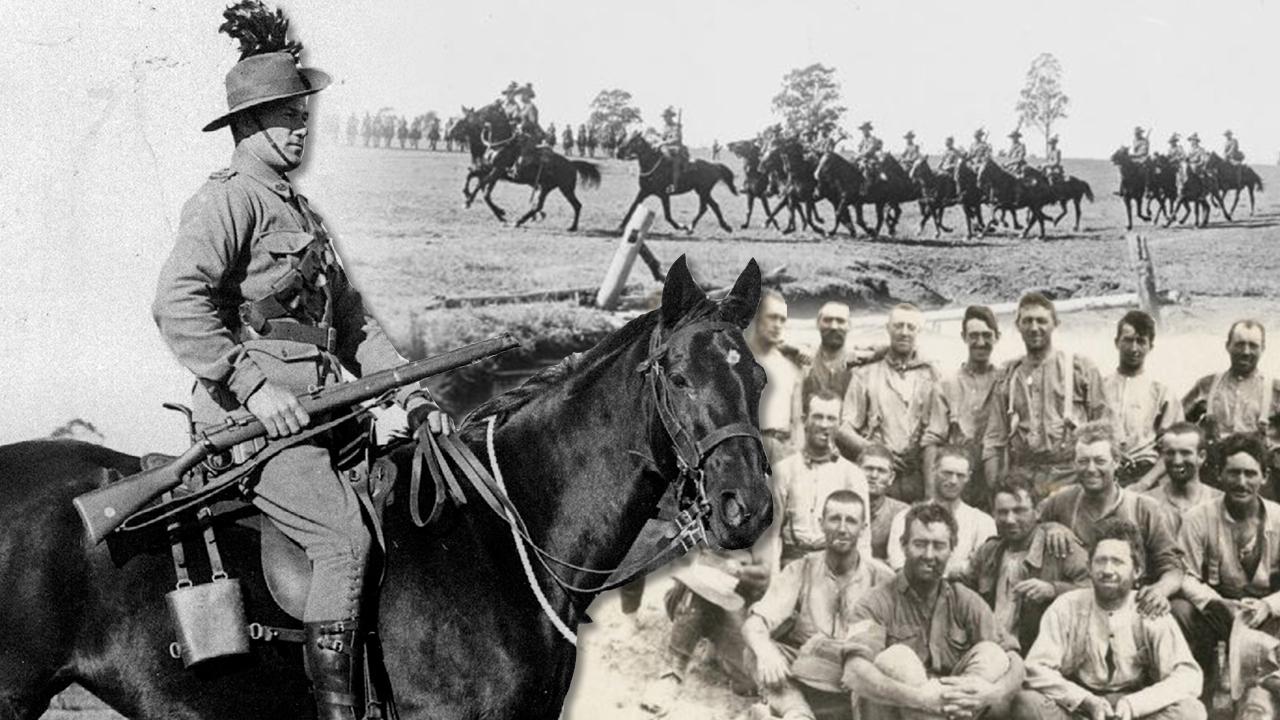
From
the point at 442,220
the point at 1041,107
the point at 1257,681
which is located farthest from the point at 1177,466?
the point at 442,220

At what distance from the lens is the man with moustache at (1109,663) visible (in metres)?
9.38

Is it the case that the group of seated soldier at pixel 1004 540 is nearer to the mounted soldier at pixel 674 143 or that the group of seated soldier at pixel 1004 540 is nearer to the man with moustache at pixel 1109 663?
the man with moustache at pixel 1109 663

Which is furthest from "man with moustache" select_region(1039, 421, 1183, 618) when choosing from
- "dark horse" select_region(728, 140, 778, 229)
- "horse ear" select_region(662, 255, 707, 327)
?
"horse ear" select_region(662, 255, 707, 327)

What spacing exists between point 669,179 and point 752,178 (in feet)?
1.85

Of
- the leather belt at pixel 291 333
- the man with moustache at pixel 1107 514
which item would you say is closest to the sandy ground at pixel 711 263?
the man with moustache at pixel 1107 514

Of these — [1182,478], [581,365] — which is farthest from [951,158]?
[581,365]

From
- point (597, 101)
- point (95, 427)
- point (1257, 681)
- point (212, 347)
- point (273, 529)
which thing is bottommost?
point (1257, 681)

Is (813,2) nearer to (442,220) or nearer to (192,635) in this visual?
(442,220)

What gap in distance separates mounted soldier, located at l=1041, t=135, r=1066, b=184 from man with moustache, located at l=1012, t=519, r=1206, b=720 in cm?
271

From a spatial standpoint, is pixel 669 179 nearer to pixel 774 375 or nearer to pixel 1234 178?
pixel 774 375

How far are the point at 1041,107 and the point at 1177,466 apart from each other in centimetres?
269

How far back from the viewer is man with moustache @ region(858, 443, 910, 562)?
9.65 meters

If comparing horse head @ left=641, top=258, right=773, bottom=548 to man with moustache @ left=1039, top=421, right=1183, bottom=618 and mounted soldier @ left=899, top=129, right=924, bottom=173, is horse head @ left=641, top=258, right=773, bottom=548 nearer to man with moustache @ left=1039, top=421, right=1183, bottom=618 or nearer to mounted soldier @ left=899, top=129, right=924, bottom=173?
man with moustache @ left=1039, top=421, right=1183, bottom=618

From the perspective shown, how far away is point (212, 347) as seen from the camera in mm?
4953
